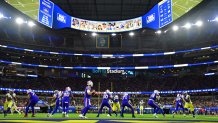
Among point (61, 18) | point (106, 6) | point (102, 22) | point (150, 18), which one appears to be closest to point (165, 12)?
point (150, 18)

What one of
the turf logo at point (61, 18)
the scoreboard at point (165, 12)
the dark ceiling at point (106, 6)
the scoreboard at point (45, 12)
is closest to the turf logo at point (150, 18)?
the dark ceiling at point (106, 6)

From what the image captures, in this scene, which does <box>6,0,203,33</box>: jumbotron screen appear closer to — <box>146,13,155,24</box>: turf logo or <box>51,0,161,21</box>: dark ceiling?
<box>146,13,155,24</box>: turf logo

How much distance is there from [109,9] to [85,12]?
16.5 feet

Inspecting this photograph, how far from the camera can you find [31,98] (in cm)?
2058

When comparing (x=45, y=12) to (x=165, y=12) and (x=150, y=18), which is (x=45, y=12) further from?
(x=150, y=18)

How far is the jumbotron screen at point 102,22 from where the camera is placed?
106 feet

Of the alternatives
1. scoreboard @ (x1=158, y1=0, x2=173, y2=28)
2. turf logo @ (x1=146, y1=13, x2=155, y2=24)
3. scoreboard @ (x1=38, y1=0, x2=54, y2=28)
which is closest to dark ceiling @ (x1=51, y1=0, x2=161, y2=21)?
turf logo @ (x1=146, y1=13, x2=155, y2=24)

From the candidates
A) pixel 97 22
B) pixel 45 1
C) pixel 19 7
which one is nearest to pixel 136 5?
pixel 97 22

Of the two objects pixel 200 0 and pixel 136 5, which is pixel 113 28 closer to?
pixel 136 5

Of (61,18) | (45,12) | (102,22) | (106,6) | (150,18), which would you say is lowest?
(45,12)

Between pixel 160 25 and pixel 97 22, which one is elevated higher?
pixel 97 22

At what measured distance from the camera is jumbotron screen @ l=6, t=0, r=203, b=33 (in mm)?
32406

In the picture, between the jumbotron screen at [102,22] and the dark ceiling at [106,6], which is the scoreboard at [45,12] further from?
the dark ceiling at [106,6]

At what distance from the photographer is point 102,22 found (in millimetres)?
49938
